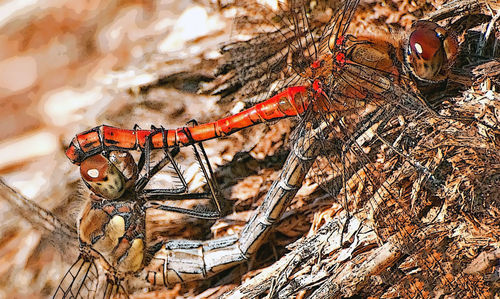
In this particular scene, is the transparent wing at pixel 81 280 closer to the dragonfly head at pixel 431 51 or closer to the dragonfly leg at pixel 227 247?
the dragonfly leg at pixel 227 247

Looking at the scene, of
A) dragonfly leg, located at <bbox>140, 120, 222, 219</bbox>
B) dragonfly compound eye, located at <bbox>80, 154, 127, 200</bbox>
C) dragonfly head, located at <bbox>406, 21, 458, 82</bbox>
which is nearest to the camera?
dragonfly head, located at <bbox>406, 21, 458, 82</bbox>

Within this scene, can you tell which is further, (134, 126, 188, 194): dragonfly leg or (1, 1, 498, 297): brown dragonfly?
(134, 126, 188, 194): dragonfly leg

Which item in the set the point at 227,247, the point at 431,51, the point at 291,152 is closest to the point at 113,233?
the point at 227,247

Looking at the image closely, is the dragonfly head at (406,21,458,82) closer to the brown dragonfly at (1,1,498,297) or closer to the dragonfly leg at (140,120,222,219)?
the brown dragonfly at (1,1,498,297)

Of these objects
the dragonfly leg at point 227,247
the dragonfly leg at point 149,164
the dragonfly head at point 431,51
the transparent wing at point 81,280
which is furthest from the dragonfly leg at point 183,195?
the dragonfly head at point 431,51

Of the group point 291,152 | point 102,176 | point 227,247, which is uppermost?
point 102,176

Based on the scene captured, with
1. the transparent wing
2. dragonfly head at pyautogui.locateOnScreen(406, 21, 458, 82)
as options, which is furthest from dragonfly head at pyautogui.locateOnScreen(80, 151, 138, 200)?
dragonfly head at pyautogui.locateOnScreen(406, 21, 458, 82)

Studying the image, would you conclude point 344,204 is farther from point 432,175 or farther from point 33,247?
point 33,247

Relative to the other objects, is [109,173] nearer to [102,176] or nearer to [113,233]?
[102,176]
